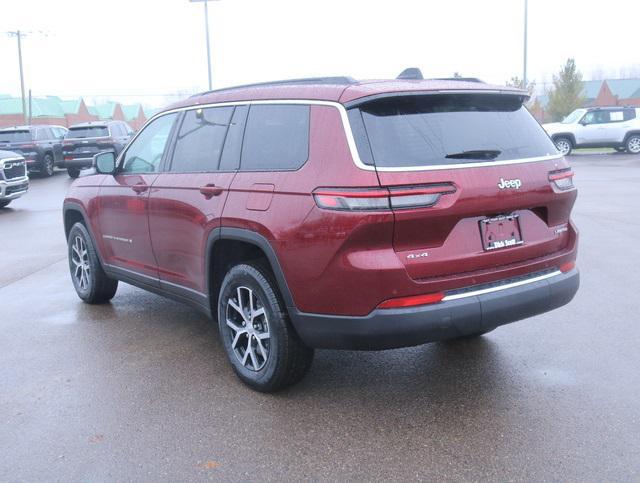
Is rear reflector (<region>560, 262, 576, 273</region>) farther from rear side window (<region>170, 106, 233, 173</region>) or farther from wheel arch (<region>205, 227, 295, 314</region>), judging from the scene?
rear side window (<region>170, 106, 233, 173</region>)

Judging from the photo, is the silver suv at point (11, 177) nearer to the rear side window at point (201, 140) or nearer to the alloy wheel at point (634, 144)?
the rear side window at point (201, 140)

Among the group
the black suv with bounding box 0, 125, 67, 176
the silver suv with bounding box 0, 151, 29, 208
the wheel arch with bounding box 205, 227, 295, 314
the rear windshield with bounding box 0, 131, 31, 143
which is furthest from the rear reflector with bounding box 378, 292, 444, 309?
the rear windshield with bounding box 0, 131, 31, 143

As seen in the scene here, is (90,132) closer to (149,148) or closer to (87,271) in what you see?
(87,271)

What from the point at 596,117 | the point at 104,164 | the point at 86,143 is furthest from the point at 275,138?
the point at 596,117

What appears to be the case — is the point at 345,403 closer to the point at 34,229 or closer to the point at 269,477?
the point at 269,477

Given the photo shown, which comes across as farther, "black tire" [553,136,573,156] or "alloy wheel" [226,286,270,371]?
"black tire" [553,136,573,156]

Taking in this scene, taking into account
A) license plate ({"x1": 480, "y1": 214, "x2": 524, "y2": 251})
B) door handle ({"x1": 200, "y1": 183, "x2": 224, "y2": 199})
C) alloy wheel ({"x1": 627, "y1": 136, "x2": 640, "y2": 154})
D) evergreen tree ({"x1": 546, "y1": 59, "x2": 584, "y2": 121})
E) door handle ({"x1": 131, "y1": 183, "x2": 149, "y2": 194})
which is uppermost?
evergreen tree ({"x1": 546, "y1": 59, "x2": 584, "y2": 121})

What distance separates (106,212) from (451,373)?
331 cm

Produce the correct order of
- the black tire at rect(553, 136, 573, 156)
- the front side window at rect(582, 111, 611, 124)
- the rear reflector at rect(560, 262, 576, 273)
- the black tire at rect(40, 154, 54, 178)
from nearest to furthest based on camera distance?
the rear reflector at rect(560, 262, 576, 273)
the black tire at rect(40, 154, 54, 178)
the front side window at rect(582, 111, 611, 124)
the black tire at rect(553, 136, 573, 156)

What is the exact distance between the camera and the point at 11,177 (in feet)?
48.2

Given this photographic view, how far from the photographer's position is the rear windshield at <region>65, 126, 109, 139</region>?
78.0 ft

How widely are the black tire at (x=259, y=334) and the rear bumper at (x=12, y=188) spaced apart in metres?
11.7

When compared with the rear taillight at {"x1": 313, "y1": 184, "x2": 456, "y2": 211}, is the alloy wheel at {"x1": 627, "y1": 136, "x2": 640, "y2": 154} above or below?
below

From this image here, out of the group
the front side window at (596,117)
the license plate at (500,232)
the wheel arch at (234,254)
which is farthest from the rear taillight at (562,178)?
the front side window at (596,117)
